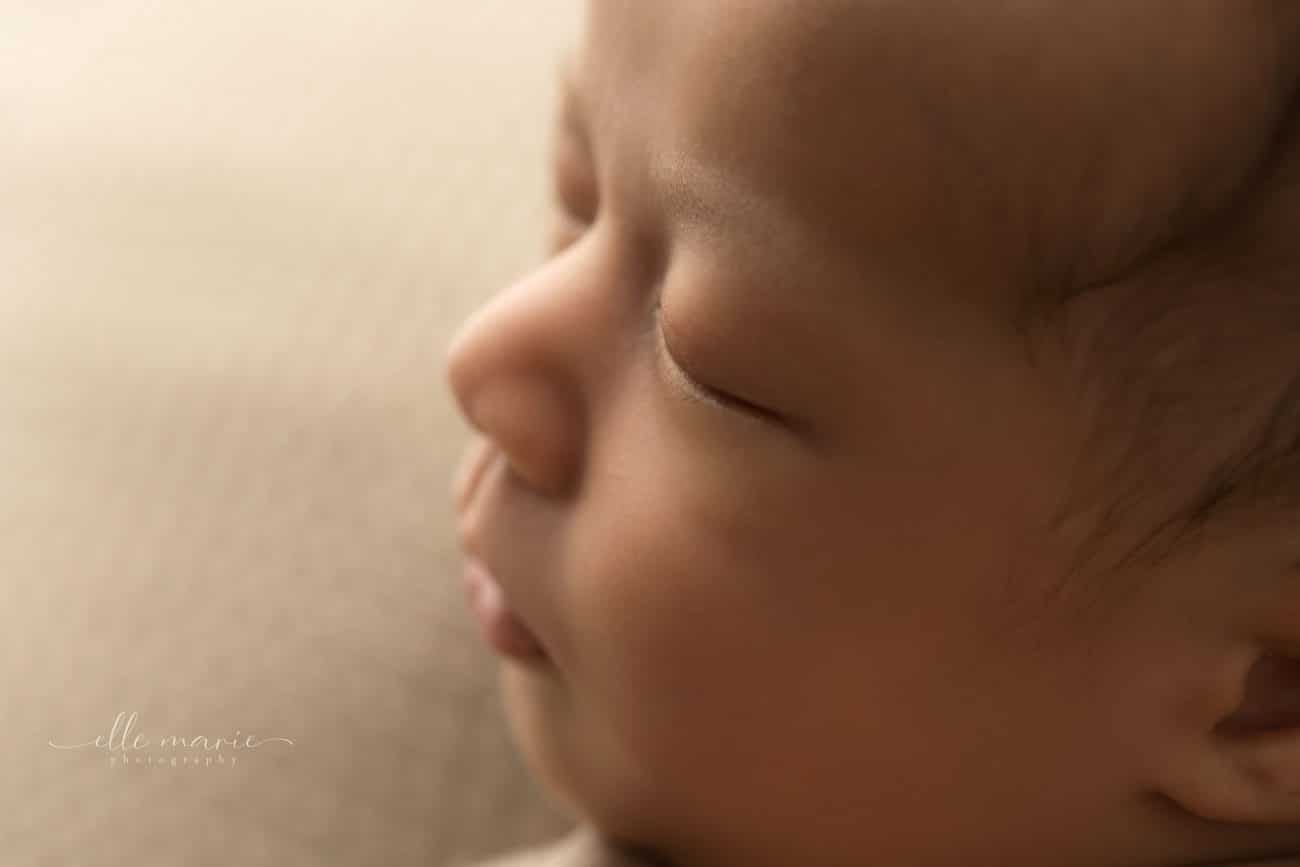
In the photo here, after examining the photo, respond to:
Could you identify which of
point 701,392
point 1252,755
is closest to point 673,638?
point 701,392

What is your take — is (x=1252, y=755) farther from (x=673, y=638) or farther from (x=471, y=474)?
(x=471, y=474)

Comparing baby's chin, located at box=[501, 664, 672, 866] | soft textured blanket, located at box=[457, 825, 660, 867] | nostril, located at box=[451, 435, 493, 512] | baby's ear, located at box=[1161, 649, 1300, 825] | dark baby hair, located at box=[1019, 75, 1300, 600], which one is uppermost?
dark baby hair, located at box=[1019, 75, 1300, 600]

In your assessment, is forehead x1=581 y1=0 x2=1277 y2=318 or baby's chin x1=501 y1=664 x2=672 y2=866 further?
baby's chin x1=501 y1=664 x2=672 y2=866

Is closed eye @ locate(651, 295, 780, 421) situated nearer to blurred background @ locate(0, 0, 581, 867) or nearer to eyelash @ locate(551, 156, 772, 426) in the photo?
eyelash @ locate(551, 156, 772, 426)

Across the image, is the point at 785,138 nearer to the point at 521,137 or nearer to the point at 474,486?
the point at 474,486

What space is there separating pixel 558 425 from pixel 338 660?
0.24 metres

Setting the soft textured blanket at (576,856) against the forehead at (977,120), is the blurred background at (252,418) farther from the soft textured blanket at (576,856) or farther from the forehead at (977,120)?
the forehead at (977,120)

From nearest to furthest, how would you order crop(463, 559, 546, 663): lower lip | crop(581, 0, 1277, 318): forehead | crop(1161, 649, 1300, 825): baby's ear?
crop(581, 0, 1277, 318): forehead
crop(1161, 649, 1300, 825): baby's ear
crop(463, 559, 546, 663): lower lip

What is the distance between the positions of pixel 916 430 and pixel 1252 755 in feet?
0.58

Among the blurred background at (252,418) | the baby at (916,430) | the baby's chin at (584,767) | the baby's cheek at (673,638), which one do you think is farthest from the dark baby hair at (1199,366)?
the blurred background at (252,418)

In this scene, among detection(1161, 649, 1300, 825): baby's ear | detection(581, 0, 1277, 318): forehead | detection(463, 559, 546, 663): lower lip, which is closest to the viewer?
detection(581, 0, 1277, 318): forehead

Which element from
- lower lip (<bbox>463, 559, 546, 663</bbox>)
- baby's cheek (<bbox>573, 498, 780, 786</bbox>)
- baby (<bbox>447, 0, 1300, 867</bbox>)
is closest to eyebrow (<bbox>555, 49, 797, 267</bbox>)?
baby (<bbox>447, 0, 1300, 867</bbox>)

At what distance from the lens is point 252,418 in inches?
33.1

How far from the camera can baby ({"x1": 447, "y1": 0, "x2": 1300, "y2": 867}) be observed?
0.44 meters
